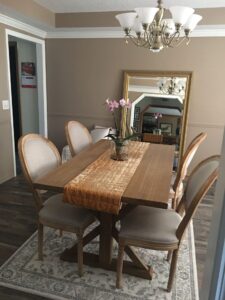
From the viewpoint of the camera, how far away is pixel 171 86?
12.2ft

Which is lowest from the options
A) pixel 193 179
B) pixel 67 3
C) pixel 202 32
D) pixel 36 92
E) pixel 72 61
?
pixel 193 179

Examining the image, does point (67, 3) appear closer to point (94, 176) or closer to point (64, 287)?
point (94, 176)

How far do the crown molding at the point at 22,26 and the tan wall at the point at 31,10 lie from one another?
256 mm

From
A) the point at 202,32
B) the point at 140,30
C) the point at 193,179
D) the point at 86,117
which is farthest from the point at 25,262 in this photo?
the point at 202,32

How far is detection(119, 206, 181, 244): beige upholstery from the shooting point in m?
1.61

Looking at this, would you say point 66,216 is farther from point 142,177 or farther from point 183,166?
point 183,166

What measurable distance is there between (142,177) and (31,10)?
2.69 meters

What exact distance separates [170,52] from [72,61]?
156cm

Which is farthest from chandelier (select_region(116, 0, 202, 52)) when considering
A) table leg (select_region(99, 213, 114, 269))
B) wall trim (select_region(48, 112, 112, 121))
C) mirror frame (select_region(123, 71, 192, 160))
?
wall trim (select_region(48, 112, 112, 121))

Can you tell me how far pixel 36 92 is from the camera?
450 centimetres

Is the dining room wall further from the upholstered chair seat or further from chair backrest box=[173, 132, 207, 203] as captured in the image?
the upholstered chair seat

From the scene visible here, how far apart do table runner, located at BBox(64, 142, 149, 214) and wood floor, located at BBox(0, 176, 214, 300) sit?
762 millimetres

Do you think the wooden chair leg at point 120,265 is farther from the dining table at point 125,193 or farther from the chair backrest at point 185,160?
the chair backrest at point 185,160

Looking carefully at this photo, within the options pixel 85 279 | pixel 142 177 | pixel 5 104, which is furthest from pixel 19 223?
pixel 5 104
